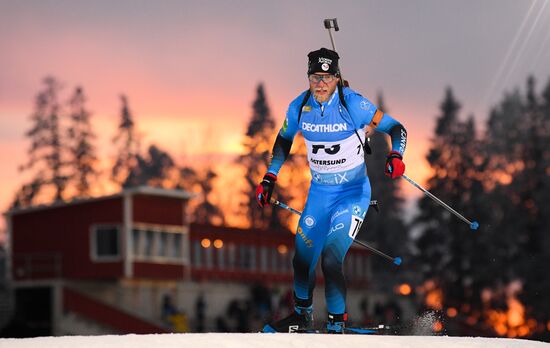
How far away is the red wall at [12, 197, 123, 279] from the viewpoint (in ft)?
133

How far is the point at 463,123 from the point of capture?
62.3 m

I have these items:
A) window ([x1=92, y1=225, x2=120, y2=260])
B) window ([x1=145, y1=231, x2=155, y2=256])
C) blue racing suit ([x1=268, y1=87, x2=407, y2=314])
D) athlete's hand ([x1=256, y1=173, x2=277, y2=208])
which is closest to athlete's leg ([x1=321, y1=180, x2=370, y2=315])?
blue racing suit ([x1=268, y1=87, x2=407, y2=314])

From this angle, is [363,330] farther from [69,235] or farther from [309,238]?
[69,235]

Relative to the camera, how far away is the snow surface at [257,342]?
9055mm

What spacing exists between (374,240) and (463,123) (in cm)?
994

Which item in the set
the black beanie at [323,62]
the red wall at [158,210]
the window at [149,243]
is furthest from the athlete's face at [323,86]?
the window at [149,243]

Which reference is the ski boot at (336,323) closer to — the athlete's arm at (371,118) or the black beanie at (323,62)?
the athlete's arm at (371,118)

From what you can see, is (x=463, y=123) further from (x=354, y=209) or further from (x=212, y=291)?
(x=354, y=209)

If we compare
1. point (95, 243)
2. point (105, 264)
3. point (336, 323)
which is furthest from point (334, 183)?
point (95, 243)

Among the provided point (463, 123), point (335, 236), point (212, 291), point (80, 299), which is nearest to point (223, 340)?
point (335, 236)

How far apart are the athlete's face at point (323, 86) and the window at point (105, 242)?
2987 cm

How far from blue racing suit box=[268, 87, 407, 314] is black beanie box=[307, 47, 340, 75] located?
0.24m

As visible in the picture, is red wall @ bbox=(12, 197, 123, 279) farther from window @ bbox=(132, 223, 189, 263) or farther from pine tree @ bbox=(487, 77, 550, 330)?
pine tree @ bbox=(487, 77, 550, 330)

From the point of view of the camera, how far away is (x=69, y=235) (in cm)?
4162
